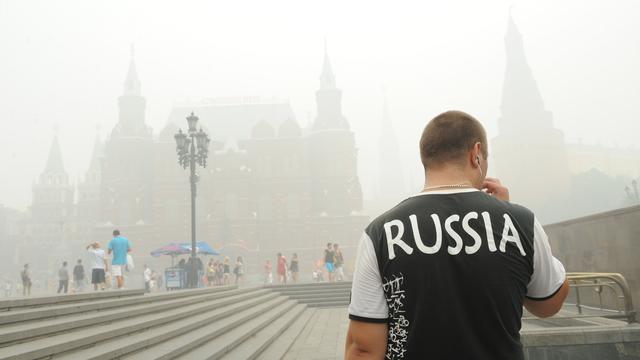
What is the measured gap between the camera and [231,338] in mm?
8281

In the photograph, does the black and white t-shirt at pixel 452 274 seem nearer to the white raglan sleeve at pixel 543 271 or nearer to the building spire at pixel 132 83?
the white raglan sleeve at pixel 543 271

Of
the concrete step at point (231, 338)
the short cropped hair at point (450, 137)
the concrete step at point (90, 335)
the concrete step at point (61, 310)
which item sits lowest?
the concrete step at point (231, 338)

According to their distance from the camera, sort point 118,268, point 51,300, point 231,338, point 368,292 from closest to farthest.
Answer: point 368,292, point 51,300, point 231,338, point 118,268

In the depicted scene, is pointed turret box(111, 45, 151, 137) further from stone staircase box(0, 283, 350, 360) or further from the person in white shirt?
stone staircase box(0, 283, 350, 360)

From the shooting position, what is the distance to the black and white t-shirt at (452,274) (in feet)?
5.03

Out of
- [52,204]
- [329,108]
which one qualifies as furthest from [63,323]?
[52,204]

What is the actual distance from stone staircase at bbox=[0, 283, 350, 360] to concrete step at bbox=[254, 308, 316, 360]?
16mm

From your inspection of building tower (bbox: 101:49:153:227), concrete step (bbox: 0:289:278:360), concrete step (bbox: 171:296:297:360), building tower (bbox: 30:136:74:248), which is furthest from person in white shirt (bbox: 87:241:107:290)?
building tower (bbox: 30:136:74:248)

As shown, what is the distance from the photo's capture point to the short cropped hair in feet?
5.82

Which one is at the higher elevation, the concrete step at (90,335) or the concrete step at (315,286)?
the concrete step at (90,335)

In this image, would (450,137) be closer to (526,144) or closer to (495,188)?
(495,188)

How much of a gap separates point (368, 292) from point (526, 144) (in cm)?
12225

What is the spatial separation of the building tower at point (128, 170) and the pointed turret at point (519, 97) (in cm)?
9111

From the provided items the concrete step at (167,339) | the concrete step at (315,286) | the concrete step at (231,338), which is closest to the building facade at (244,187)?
the concrete step at (315,286)
